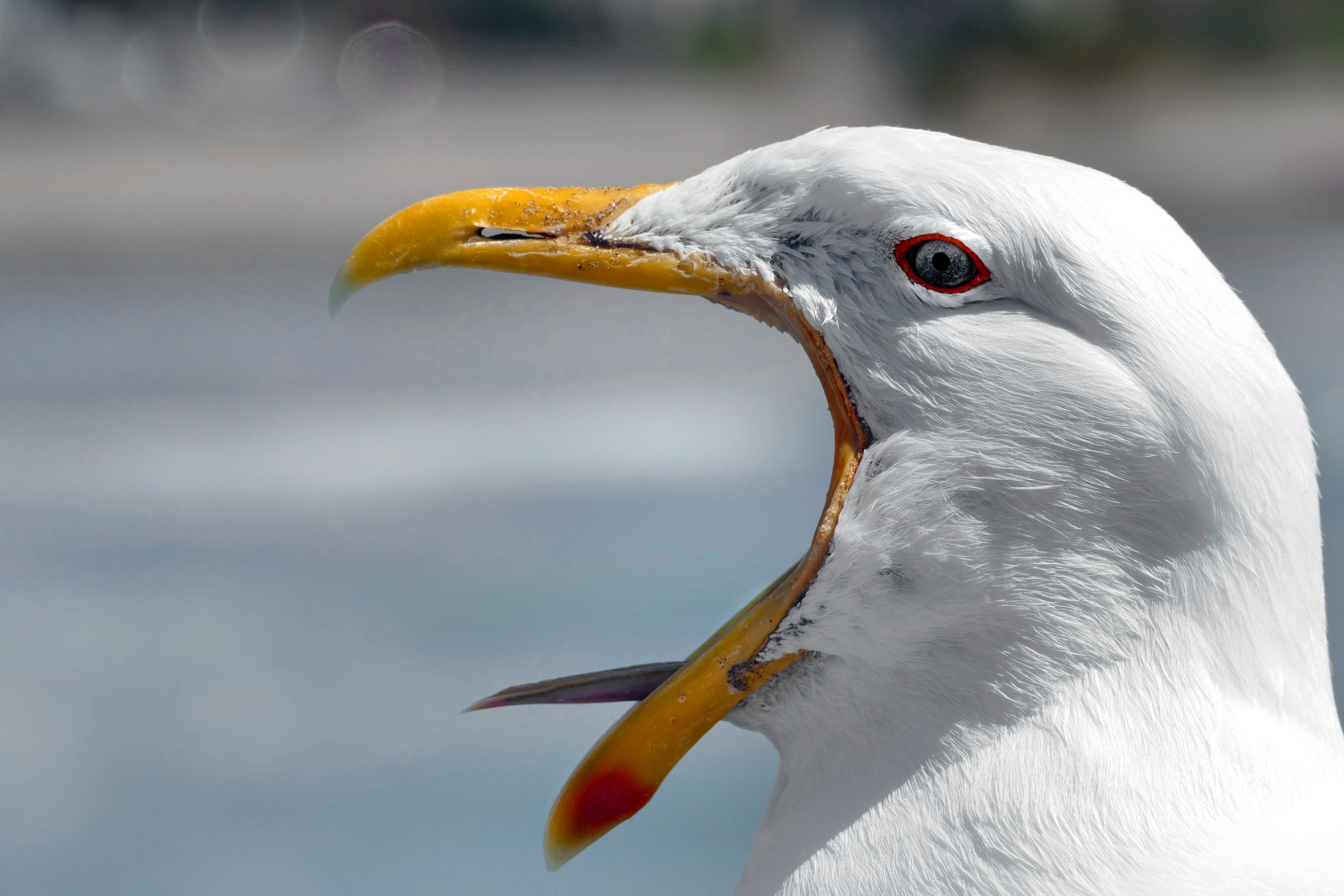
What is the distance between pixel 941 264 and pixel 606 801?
70 cm

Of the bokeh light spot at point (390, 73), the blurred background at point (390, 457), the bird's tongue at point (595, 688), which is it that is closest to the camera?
the bird's tongue at point (595, 688)

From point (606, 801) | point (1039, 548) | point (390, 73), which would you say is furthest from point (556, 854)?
point (390, 73)

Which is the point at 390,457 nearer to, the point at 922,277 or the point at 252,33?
the point at 922,277

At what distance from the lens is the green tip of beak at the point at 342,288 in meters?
1.37

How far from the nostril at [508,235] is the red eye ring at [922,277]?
16.0 inches

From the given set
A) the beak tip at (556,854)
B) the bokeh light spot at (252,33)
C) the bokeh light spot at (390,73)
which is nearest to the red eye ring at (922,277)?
the beak tip at (556,854)

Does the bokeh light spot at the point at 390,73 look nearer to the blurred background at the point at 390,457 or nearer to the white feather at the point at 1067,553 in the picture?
the blurred background at the point at 390,457

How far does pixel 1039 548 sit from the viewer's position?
44.9 inches

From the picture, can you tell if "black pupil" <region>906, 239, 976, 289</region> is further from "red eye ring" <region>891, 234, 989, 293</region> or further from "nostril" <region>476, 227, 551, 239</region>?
"nostril" <region>476, 227, 551, 239</region>

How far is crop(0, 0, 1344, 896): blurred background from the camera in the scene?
4145mm

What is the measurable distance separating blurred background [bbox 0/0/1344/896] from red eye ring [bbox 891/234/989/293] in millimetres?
3073

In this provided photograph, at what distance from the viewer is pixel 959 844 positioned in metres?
1.16

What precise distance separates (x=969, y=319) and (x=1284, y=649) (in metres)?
0.44

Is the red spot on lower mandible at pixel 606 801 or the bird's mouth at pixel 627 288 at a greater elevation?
the bird's mouth at pixel 627 288
